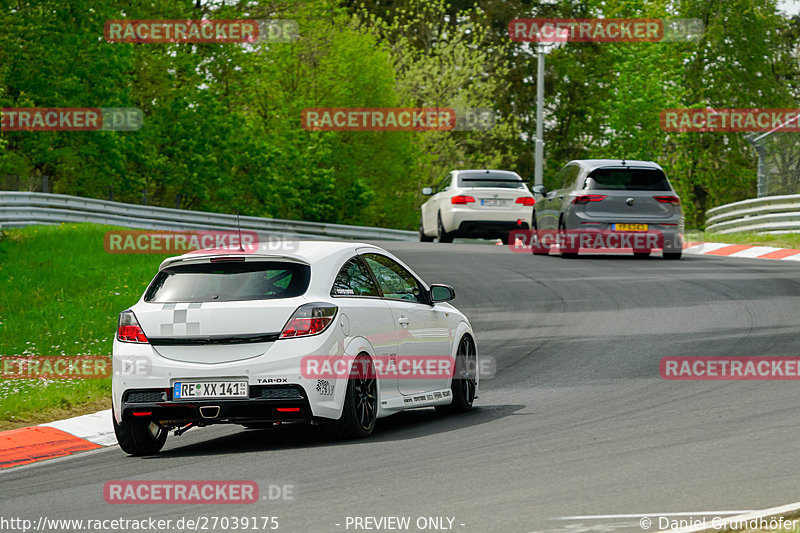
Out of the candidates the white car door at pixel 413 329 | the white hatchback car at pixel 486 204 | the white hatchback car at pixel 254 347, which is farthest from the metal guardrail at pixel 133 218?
the white hatchback car at pixel 254 347

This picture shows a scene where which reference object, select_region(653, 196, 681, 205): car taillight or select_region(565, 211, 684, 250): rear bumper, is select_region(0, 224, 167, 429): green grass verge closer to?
select_region(565, 211, 684, 250): rear bumper

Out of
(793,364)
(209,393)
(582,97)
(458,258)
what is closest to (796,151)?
(458,258)

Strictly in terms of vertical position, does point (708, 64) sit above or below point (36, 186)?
above

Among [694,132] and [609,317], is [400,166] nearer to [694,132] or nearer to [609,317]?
[694,132]

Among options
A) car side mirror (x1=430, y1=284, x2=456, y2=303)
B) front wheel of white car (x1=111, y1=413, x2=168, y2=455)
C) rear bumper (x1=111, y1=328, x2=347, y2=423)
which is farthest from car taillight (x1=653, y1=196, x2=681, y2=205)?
front wheel of white car (x1=111, y1=413, x2=168, y2=455)

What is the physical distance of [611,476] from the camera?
778 centimetres

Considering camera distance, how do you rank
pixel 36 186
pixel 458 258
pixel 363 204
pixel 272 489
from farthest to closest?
pixel 363 204 → pixel 36 186 → pixel 458 258 → pixel 272 489

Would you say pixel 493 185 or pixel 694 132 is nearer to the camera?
pixel 493 185

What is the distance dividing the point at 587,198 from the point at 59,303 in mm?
9819

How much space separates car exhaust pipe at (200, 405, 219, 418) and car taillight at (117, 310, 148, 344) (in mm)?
680

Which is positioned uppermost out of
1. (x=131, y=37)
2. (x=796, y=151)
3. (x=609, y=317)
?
(x=131, y=37)

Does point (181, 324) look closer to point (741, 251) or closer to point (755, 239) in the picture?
point (741, 251)

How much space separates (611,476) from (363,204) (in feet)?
158

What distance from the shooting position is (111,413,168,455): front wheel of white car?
9.41m
